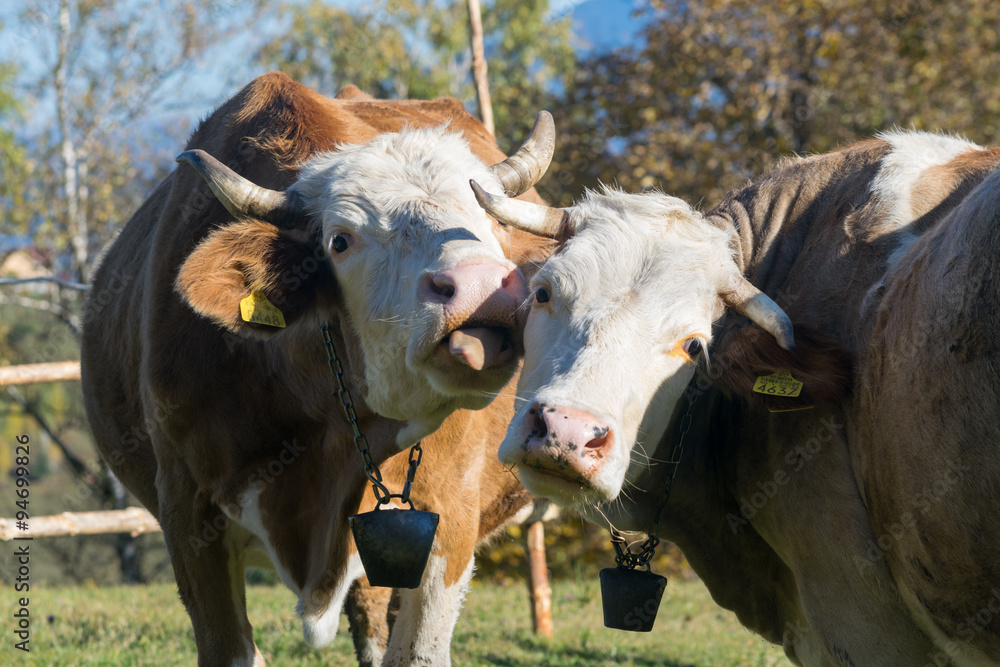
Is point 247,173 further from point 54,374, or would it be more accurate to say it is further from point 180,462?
point 54,374

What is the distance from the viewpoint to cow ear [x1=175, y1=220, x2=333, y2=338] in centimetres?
322

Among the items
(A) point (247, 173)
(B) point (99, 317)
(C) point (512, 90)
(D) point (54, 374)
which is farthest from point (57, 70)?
(A) point (247, 173)

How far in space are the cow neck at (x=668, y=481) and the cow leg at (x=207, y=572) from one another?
1690 mm

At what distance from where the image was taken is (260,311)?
330 centimetres

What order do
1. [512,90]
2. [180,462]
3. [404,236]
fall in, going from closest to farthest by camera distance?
[404,236] < [180,462] < [512,90]

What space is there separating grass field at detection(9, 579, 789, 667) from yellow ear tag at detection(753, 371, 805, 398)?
3075 mm

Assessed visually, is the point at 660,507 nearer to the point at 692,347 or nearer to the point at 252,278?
the point at 692,347

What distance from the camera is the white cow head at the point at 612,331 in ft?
8.32

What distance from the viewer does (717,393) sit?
338 cm

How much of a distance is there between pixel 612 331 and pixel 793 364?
62cm

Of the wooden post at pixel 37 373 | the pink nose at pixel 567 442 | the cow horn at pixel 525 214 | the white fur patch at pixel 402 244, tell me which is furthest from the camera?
the wooden post at pixel 37 373

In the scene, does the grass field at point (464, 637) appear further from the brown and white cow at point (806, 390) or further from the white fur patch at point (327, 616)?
the brown and white cow at point (806, 390)

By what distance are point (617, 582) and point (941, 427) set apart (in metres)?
1.37

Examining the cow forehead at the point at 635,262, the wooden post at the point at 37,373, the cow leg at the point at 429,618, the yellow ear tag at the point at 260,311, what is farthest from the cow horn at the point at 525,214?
the wooden post at the point at 37,373
